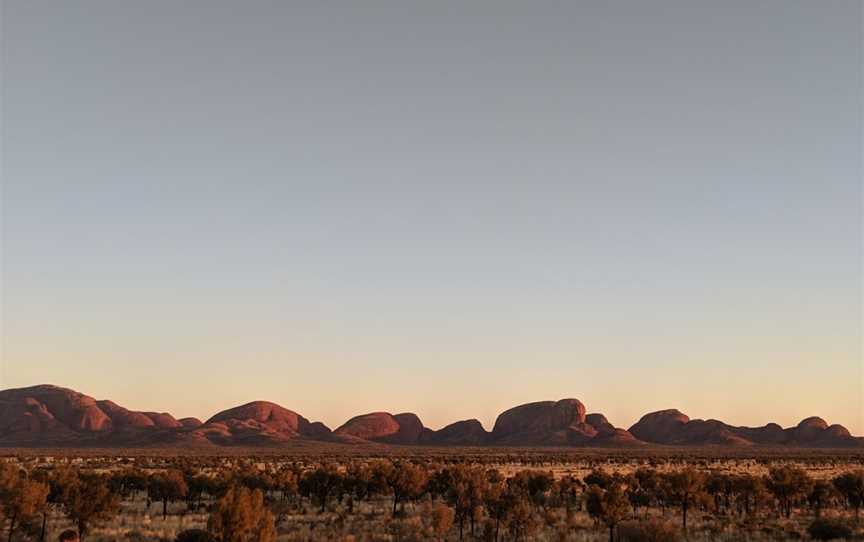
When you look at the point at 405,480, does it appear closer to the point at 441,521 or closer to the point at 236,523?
the point at 441,521

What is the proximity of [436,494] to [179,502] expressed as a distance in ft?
55.6

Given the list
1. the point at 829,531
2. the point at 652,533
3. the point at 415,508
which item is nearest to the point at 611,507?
the point at 652,533

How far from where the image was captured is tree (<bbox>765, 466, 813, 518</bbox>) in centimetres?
4197

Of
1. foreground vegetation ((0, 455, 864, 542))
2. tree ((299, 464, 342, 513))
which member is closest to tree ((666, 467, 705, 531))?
foreground vegetation ((0, 455, 864, 542))

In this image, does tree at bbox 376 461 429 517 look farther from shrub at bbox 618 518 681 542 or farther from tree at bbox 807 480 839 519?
tree at bbox 807 480 839 519

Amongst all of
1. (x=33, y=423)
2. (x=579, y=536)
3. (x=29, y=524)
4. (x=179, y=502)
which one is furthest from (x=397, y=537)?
(x=33, y=423)

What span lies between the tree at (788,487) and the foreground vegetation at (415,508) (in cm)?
11

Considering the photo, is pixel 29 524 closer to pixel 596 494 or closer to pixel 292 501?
pixel 292 501

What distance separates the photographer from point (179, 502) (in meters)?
44.9

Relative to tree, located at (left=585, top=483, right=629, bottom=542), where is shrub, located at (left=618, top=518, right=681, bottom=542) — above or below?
below

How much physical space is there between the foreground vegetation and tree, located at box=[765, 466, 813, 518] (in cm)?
11

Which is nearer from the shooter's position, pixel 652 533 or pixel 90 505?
pixel 652 533

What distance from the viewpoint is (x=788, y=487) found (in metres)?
42.0

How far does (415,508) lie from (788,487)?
2273 centimetres
